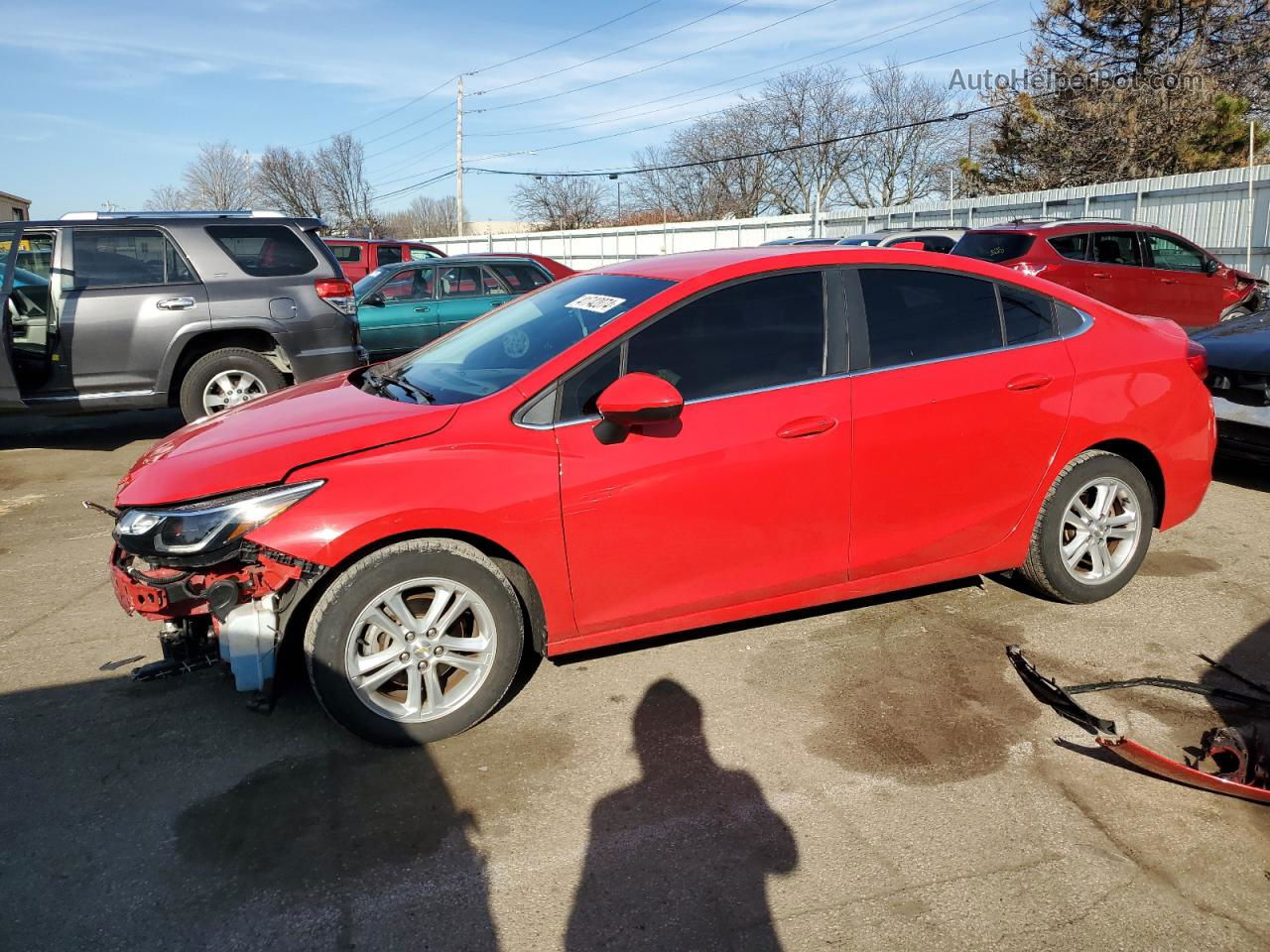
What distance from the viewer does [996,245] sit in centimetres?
1330

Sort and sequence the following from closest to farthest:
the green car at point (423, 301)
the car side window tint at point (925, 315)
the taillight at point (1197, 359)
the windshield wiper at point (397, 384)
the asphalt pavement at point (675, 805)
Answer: the asphalt pavement at point (675, 805)
the windshield wiper at point (397, 384)
the car side window tint at point (925, 315)
the taillight at point (1197, 359)
the green car at point (423, 301)

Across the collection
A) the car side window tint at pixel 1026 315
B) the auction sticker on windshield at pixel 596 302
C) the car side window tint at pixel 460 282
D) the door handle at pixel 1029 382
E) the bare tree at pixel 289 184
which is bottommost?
the door handle at pixel 1029 382

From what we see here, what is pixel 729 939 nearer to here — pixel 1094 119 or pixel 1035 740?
pixel 1035 740

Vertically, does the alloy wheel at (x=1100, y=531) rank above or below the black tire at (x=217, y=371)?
below

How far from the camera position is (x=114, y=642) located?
433 centimetres

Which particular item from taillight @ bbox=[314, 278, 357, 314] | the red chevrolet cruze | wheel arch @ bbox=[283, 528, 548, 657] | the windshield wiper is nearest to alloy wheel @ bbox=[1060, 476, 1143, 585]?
the red chevrolet cruze

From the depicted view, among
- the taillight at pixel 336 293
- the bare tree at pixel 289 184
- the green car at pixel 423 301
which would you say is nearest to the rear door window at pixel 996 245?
the green car at pixel 423 301

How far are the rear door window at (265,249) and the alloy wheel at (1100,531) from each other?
6.63 meters

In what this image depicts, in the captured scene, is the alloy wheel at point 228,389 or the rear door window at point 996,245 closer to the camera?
the alloy wheel at point 228,389

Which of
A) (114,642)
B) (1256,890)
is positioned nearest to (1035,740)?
(1256,890)

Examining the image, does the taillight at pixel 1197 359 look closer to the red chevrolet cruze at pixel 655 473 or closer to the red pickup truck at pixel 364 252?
the red chevrolet cruze at pixel 655 473

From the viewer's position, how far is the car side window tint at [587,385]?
11.5 feet

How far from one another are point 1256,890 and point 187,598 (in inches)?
133

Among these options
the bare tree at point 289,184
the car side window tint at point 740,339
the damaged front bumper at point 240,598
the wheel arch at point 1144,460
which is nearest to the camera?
the damaged front bumper at point 240,598
